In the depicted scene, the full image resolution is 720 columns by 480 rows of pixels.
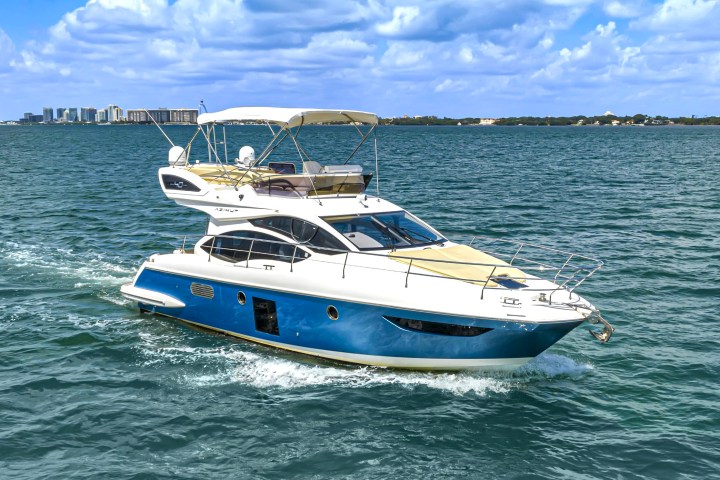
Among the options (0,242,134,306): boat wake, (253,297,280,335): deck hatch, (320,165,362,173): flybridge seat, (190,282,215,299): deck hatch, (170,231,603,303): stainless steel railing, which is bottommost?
(0,242,134,306): boat wake

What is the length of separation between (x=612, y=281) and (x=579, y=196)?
18857mm

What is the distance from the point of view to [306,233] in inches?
563

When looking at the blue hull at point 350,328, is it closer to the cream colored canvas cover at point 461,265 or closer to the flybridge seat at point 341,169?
the cream colored canvas cover at point 461,265

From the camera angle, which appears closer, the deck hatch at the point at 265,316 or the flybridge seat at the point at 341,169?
the deck hatch at the point at 265,316

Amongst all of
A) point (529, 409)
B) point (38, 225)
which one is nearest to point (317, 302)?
point (529, 409)

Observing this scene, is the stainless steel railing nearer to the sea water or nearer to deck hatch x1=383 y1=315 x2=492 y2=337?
deck hatch x1=383 y1=315 x2=492 y2=337

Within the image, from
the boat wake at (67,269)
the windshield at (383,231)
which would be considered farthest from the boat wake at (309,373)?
the boat wake at (67,269)

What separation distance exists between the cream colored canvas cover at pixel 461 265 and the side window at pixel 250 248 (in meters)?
2.15

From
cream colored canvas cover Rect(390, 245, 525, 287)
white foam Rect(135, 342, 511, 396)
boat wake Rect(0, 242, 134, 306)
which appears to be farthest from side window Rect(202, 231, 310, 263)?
boat wake Rect(0, 242, 134, 306)

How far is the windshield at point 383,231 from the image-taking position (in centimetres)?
1414

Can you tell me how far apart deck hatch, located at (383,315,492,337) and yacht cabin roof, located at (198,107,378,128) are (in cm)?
479

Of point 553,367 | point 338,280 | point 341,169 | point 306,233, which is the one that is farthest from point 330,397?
point 341,169

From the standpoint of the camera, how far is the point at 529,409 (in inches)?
467

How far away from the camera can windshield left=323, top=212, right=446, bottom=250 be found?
14.1 meters
